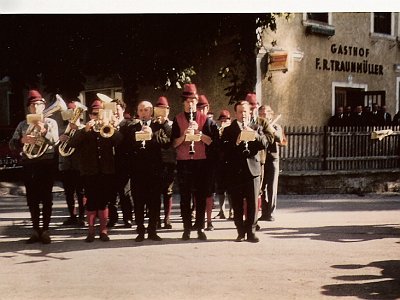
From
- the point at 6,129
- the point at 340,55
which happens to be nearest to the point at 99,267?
the point at 6,129

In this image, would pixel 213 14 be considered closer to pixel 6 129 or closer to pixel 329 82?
pixel 6 129

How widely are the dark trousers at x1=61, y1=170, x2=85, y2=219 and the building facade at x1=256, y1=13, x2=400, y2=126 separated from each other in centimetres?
237

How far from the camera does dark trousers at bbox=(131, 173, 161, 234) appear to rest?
3.80m

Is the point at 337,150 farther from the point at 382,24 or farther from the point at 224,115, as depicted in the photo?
the point at 382,24

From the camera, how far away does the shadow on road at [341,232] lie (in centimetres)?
364

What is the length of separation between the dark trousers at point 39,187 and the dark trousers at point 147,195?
0.60 meters

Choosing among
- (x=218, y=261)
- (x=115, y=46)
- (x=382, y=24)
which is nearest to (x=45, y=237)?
(x=218, y=261)

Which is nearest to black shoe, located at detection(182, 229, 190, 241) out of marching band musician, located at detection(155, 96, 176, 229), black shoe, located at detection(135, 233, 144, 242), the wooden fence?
black shoe, located at detection(135, 233, 144, 242)

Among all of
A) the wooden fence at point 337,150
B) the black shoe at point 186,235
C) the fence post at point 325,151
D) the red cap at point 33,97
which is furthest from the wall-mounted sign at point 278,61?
the red cap at point 33,97

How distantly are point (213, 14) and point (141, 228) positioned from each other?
1602mm

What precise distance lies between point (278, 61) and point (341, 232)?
249 centimetres

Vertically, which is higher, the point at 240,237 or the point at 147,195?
the point at 147,195

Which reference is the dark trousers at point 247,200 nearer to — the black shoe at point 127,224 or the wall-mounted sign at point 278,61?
the black shoe at point 127,224

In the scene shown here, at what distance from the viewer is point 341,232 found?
3.90m
